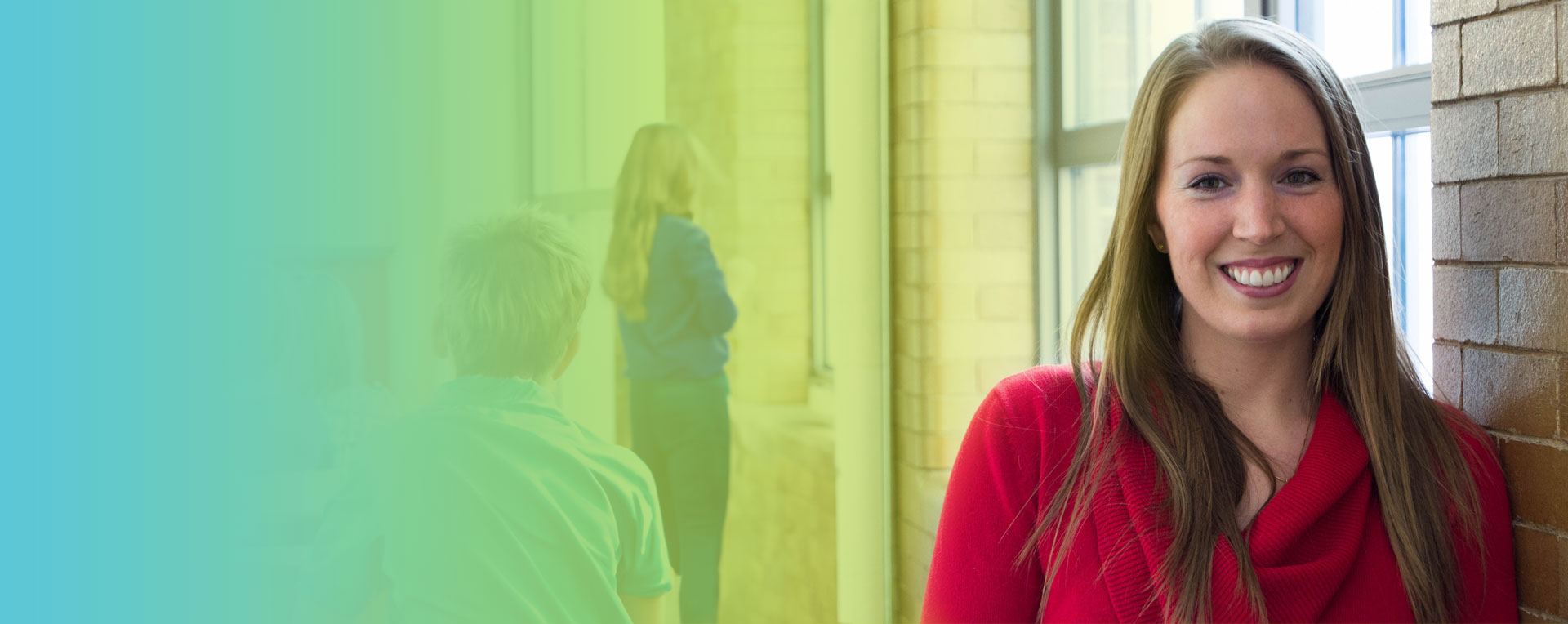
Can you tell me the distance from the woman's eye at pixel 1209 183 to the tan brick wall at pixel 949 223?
108 cm

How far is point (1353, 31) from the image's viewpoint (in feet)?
5.35

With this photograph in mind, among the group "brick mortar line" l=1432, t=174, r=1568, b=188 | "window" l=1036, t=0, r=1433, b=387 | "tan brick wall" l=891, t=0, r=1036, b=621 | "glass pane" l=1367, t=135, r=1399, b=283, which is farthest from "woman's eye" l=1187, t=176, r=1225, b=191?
"tan brick wall" l=891, t=0, r=1036, b=621

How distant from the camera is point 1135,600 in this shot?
1.08 meters

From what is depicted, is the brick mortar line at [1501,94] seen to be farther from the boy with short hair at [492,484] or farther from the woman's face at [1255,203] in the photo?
the boy with short hair at [492,484]

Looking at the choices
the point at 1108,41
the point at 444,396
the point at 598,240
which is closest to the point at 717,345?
the point at 598,240

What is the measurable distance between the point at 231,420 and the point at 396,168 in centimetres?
49

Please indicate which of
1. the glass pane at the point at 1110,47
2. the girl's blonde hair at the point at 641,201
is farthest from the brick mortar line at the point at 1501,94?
the girl's blonde hair at the point at 641,201

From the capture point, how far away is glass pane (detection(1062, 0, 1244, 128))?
2.06 meters

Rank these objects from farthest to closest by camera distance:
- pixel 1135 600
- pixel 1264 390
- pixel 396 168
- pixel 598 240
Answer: pixel 598 240 < pixel 396 168 < pixel 1264 390 < pixel 1135 600

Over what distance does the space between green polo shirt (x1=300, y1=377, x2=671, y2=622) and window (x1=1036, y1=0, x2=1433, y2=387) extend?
3.00 feet

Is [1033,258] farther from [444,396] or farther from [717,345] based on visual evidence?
[444,396]

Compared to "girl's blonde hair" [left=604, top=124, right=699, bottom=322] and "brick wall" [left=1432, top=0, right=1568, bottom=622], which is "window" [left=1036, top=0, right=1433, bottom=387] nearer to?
"brick wall" [left=1432, top=0, right=1568, bottom=622]

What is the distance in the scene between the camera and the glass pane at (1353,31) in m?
1.57
